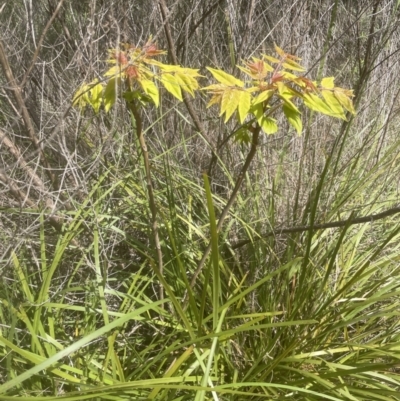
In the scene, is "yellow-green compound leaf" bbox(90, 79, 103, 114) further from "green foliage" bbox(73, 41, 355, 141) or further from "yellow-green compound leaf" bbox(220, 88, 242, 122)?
"yellow-green compound leaf" bbox(220, 88, 242, 122)

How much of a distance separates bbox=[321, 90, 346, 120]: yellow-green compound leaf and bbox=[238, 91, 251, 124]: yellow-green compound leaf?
12cm

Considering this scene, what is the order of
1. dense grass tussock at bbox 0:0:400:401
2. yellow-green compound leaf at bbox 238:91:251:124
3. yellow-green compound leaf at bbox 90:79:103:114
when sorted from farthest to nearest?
dense grass tussock at bbox 0:0:400:401 < yellow-green compound leaf at bbox 90:79:103:114 < yellow-green compound leaf at bbox 238:91:251:124

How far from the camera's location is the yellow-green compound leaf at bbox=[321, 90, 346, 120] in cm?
77

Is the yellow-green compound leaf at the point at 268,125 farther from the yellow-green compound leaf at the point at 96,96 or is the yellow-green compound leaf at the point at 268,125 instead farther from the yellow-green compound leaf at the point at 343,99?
the yellow-green compound leaf at the point at 96,96

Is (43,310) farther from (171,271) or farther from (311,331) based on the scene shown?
(311,331)

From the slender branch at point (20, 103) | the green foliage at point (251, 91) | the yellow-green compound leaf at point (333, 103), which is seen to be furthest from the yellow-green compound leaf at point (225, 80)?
the slender branch at point (20, 103)

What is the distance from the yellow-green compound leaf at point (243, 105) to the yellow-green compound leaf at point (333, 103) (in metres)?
0.12

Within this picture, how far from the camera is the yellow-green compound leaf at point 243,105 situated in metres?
0.76

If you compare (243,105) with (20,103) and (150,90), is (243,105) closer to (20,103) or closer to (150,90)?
(150,90)

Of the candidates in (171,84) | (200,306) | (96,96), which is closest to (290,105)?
(171,84)

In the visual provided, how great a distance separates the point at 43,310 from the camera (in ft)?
3.64

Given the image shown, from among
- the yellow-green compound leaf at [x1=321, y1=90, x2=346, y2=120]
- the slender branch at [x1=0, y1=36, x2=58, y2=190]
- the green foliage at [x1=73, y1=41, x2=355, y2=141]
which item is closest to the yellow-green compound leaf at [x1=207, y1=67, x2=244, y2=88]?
the green foliage at [x1=73, y1=41, x2=355, y2=141]

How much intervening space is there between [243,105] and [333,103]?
0.14 m

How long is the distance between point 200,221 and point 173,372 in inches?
22.4
